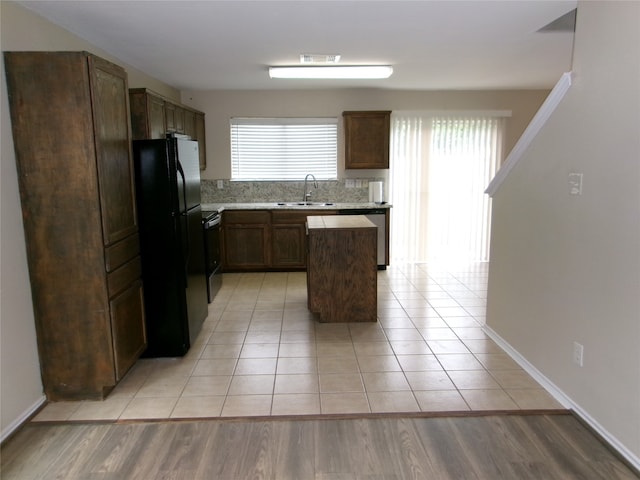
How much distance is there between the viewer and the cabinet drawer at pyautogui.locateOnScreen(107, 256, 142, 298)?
108 inches

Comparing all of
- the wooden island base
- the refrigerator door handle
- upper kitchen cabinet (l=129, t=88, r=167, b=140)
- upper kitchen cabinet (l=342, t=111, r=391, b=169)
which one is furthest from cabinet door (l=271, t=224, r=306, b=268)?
the refrigerator door handle

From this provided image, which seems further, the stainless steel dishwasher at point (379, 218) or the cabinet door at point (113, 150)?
the stainless steel dishwasher at point (379, 218)

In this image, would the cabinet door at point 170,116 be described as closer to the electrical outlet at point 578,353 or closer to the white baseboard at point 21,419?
the white baseboard at point 21,419

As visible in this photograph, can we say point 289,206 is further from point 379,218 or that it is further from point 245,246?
point 379,218

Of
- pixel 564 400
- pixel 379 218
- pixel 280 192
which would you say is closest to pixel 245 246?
pixel 280 192

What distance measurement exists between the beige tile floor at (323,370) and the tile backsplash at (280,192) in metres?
2.10

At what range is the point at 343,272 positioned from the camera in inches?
159

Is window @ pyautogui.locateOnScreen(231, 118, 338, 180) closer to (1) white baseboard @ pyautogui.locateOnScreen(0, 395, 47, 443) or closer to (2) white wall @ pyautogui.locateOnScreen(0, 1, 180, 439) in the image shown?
(2) white wall @ pyautogui.locateOnScreen(0, 1, 180, 439)

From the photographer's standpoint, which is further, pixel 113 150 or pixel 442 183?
pixel 442 183

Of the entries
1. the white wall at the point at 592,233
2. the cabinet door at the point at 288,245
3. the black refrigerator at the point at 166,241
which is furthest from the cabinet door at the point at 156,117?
the white wall at the point at 592,233

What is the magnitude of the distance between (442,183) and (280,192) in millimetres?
2284

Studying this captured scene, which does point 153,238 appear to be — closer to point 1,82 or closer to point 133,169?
point 133,169

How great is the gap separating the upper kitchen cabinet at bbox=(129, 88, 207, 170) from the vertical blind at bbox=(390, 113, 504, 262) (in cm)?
279

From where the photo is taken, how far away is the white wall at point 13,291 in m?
2.39
